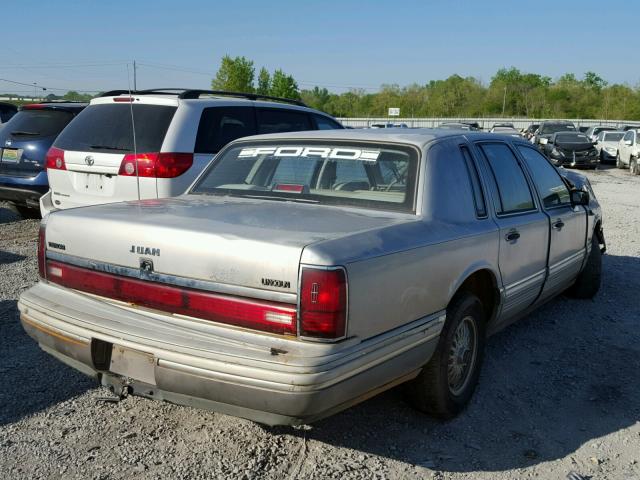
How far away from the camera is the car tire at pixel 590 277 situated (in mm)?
6012

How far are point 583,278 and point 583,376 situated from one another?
1845mm

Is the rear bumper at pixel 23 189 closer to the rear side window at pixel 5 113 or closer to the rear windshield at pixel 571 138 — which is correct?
the rear side window at pixel 5 113

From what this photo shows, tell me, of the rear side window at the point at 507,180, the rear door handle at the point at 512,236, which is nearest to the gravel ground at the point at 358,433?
the rear door handle at the point at 512,236

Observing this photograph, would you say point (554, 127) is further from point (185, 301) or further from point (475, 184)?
point (185, 301)

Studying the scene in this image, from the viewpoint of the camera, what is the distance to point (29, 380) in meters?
4.03

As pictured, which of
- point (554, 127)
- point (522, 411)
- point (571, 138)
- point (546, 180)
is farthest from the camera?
point (554, 127)

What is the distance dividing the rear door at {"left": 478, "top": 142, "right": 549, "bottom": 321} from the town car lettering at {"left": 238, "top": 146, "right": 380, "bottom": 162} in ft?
2.66

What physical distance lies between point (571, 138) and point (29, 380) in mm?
24496

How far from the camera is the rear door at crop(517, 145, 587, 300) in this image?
489cm

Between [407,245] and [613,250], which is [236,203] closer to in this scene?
[407,245]

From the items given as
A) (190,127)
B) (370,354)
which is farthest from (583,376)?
(190,127)

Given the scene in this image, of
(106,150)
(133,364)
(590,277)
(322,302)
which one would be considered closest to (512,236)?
(322,302)

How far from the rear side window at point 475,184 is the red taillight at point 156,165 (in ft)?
10.3

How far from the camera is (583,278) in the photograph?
6.06m
